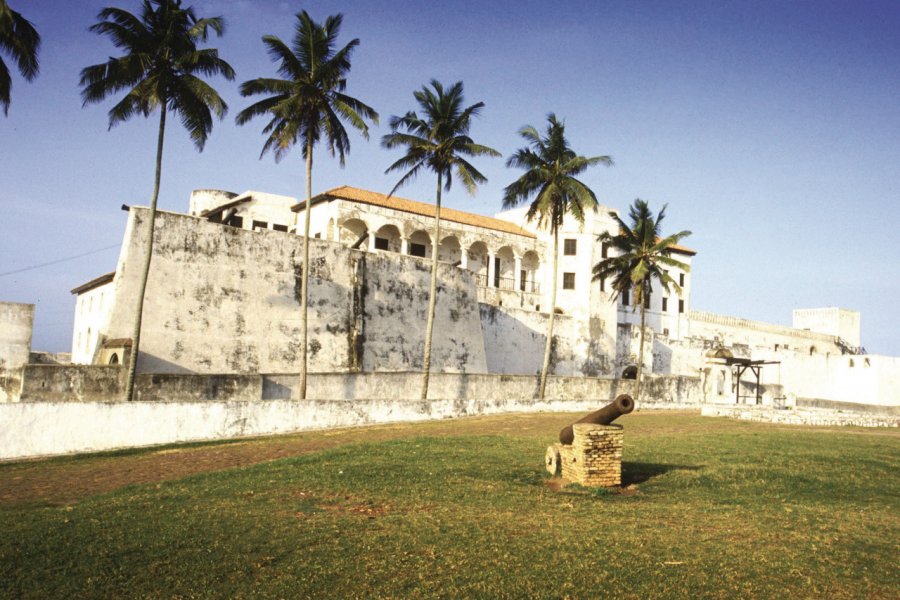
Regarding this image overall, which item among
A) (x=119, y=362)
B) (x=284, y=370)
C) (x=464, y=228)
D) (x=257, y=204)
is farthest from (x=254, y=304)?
(x=464, y=228)

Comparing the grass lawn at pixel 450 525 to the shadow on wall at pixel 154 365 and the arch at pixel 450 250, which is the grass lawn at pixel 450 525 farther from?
the arch at pixel 450 250

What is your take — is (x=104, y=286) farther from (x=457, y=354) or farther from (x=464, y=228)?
(x=464, y=228)

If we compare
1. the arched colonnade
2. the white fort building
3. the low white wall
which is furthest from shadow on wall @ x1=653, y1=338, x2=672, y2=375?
the low white wall

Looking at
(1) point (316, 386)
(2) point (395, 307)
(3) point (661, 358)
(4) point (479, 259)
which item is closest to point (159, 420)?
(1) point (316, 386)

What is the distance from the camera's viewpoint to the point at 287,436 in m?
19.3

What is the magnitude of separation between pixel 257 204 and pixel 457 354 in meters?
14.6

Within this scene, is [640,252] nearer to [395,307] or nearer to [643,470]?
[395,307]

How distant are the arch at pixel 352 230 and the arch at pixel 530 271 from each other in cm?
1145

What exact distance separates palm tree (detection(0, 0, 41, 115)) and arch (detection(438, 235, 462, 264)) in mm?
27831

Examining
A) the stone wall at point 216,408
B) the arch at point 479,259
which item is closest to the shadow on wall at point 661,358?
the arch at point 479,259

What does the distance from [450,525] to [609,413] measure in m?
3.73

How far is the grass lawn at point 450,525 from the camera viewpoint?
23.1 ft

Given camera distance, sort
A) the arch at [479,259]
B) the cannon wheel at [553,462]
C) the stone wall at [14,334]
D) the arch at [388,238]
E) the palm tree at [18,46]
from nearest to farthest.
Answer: the cannon wheel at [553,462] → the palm tree at [18,46] → the stone wall at [14,334] → the arch at [388,238] → the arch at [479,259]

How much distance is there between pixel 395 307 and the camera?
31375mm
